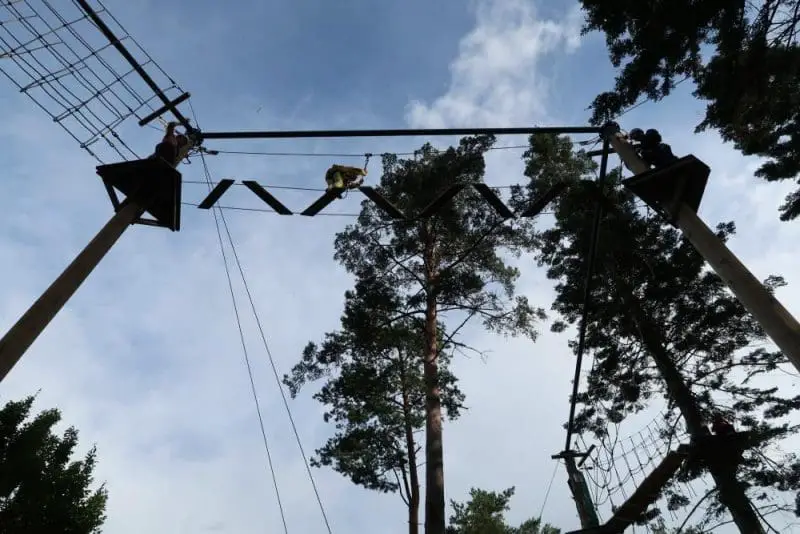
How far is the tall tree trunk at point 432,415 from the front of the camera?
387 inches

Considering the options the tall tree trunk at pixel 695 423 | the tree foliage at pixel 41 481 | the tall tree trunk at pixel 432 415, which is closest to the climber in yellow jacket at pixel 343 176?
the tall tree trunk at pixel 432 415

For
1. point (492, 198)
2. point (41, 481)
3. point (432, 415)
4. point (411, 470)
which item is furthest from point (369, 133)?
point (41, 481)

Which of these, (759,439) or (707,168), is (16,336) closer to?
(707,168)

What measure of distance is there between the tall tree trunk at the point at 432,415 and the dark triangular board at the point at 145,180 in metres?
8.51

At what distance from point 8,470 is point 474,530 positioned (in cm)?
2218

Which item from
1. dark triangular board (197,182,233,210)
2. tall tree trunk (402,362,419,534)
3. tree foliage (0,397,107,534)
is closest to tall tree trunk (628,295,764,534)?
tall tree trunk (402,362,419,534)

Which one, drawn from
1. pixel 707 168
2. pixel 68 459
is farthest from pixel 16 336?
pixel 68 459

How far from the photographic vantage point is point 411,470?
14227 millimetres

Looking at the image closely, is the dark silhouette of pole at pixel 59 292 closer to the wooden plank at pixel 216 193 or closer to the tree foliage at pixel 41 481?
the wooden plank at pixel 216 193

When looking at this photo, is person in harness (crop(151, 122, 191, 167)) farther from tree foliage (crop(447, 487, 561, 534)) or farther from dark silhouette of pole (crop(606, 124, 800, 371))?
tree foliage (crop(447, 487, 561, 534))

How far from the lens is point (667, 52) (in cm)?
630

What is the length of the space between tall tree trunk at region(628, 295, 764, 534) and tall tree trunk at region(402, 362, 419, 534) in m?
7.08

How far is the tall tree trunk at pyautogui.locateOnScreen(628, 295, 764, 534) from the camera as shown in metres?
8.48

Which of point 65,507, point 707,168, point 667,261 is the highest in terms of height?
point 667,261
